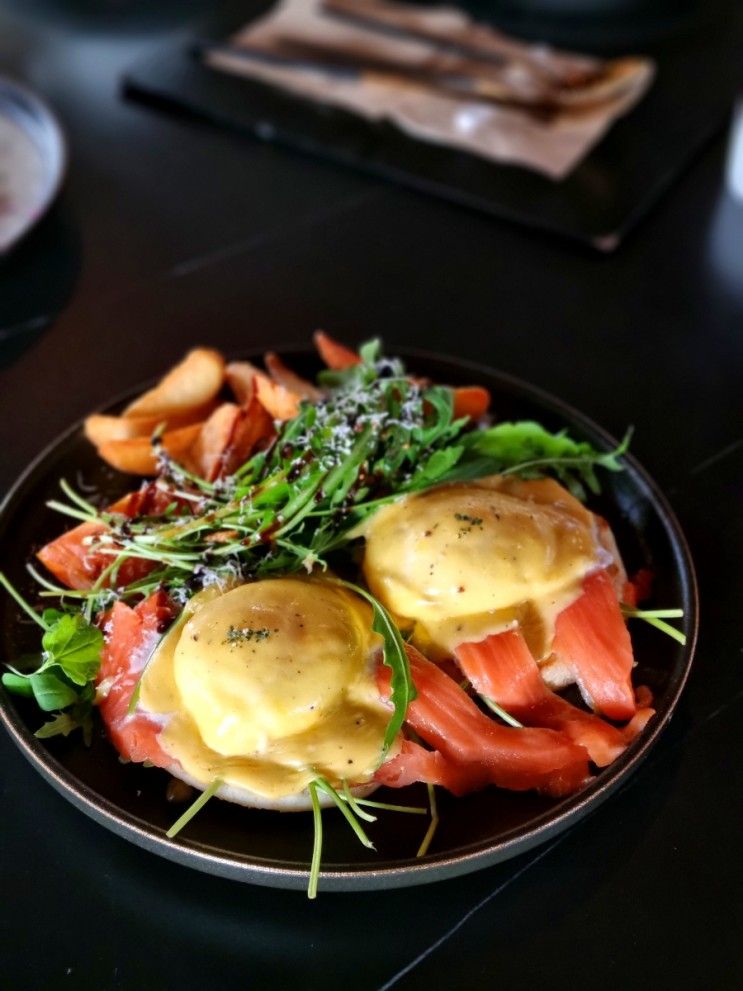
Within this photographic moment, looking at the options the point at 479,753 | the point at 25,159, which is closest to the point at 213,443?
the point at 479,753

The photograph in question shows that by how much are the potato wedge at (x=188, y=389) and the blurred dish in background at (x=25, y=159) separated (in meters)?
0.69

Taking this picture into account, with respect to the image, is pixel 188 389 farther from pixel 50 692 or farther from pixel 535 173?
pixel 535 173

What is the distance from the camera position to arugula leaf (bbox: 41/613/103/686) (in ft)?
3.80

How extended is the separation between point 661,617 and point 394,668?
36cm

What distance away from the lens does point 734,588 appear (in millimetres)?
1487

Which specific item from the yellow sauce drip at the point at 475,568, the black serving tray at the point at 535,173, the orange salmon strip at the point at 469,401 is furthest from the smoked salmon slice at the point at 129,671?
the black serving tray at the point at 535,173

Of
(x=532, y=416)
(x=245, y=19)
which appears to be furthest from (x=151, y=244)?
(x=532, y=416)

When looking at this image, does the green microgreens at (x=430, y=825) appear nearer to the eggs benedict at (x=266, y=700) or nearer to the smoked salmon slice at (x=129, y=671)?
the eggs benedict at (x=266, y=700)

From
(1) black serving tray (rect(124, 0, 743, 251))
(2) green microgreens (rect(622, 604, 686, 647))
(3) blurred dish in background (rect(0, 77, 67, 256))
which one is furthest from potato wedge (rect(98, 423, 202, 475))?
(1) black serving tray (rect(124, 0, 743, 251))

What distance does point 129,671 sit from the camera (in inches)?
46.1

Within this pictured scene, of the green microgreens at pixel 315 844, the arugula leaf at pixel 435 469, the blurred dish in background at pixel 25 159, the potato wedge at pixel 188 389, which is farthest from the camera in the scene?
the blurred dish in background at pixel 25 159

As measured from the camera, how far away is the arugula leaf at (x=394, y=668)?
1059mm

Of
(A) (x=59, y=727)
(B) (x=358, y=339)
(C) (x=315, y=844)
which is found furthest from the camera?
(B) (x=358, y=339)

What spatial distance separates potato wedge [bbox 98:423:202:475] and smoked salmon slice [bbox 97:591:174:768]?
28 centimetres
